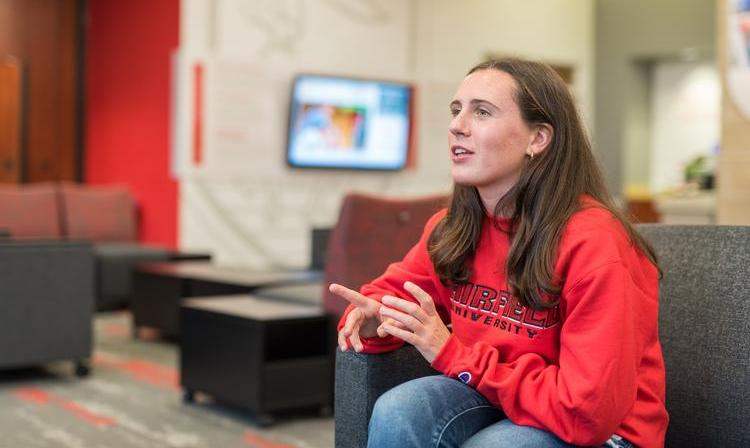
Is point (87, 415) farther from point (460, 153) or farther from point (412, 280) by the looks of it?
point (460, 153)

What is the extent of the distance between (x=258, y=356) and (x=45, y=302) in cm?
127

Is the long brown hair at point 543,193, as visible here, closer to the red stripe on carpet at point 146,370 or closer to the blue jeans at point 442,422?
the blue jeans at point 442,422

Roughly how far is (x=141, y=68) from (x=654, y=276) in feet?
21.7

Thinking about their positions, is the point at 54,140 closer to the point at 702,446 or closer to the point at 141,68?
the point at 141,68

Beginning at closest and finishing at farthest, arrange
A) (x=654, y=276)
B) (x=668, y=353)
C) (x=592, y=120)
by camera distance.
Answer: (x=654, y=276) < (x=668, y=353) < (x=592, y=120)

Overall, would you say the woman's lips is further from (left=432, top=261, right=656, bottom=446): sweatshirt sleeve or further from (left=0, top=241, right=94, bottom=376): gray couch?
(left=0, top=241, right=94, bottom=376): gray couch

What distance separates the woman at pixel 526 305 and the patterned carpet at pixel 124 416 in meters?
1.61

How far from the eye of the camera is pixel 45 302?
13.4 ft

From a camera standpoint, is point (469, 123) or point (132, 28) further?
point (132, 28)

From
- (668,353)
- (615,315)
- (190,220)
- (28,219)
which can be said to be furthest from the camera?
(190,220)

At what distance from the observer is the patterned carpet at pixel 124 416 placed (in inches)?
124

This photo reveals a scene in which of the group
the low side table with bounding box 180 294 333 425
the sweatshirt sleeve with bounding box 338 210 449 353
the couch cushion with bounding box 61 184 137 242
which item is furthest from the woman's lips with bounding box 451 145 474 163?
the couch cushion with bounding box 61 184 137 242

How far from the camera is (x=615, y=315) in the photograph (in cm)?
141

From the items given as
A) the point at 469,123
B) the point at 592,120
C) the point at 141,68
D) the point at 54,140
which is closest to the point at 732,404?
the point at 469,123
